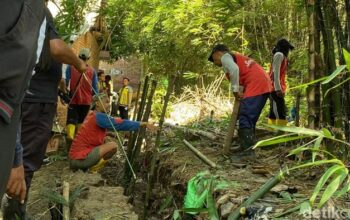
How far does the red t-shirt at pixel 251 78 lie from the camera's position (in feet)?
16.4

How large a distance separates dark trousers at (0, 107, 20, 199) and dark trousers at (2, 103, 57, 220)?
1700mm

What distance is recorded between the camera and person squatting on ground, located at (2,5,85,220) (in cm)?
315

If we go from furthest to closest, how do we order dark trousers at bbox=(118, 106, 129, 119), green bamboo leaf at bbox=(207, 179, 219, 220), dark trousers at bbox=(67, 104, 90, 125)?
dark trousers at bbox=(118, 106, 129, 119) < dark trousers at bbox=(67, 104, 90, 125) < green bamboo leaf at bbox=(207, 179, 219, 220)

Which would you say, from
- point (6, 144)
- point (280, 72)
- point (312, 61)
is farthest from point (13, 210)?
point (280, 72)

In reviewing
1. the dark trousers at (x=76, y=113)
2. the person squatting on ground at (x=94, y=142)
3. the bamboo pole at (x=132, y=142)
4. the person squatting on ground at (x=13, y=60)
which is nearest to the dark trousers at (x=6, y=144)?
the person squatting on ground at (x=13, y=60)

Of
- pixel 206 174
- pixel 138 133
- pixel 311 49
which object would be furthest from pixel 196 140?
pixel 311 49

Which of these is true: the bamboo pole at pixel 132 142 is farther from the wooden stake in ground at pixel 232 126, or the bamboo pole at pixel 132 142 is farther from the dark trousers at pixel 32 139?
the dark trousers at pixel 32 139

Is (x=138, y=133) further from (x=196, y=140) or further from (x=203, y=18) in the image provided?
(x=203, y=18)

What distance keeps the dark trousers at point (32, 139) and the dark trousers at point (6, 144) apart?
170cm

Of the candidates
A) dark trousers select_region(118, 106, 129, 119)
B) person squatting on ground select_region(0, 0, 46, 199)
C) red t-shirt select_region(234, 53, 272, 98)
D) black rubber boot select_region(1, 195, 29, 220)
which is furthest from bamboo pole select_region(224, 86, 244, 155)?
dark trousers select_region(118, 106, 129, 119)

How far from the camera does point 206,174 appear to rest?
4035 mm

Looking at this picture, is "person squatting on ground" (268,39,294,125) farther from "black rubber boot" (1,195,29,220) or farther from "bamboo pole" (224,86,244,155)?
"black rubber boot" (1,195,29,220)

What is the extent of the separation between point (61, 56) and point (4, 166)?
182 centimetres

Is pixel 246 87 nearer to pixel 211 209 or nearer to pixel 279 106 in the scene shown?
pixel 279 106
